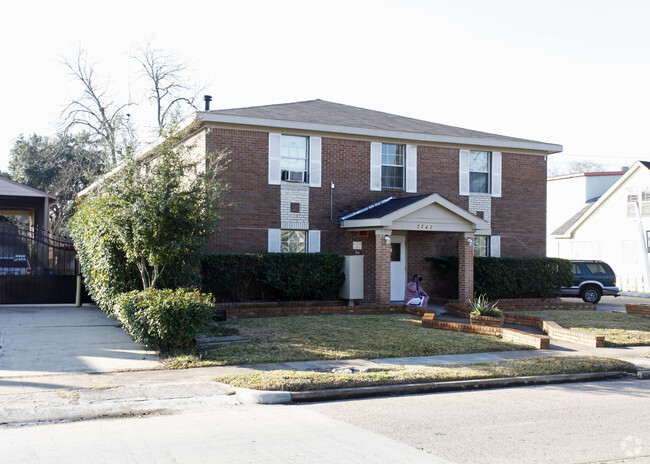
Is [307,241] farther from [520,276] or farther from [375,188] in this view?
[520,276]

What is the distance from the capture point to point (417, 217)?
18922mm

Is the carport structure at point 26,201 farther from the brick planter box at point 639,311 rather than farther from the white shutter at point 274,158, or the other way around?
the brick planter box at point 639,311

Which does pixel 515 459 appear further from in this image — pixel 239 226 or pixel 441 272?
pixel 441 272

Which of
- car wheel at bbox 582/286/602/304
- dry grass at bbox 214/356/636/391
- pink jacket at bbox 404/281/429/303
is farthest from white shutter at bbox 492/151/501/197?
dry grass at bbox 214/356/636/391

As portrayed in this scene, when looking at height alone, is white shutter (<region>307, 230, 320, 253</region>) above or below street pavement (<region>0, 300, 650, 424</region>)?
above

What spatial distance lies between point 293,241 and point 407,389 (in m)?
10.7

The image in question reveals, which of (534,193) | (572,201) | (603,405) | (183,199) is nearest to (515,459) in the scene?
(603,405)

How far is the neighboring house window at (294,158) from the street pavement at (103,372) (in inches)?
281

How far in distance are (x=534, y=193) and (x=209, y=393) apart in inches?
688

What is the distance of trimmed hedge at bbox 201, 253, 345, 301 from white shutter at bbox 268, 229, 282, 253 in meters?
0.95

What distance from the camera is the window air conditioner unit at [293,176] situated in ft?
63.6

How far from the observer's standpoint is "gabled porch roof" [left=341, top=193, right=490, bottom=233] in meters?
18.5

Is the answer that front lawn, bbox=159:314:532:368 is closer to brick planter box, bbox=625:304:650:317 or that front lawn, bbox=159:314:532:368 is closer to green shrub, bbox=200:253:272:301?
green shrub, bbox=200:253:272:301

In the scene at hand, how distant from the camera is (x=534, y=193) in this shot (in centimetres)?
2322
